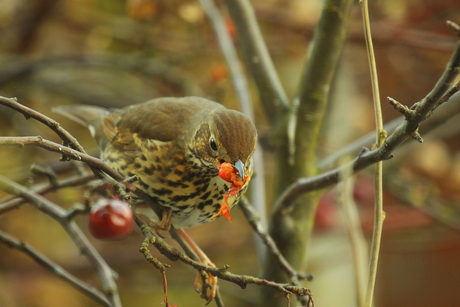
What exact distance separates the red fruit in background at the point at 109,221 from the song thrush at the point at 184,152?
0.39 feet

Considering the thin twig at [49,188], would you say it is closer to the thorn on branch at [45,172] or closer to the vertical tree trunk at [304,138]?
the thorn on branch at [45,172]

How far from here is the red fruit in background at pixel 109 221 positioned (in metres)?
1.94

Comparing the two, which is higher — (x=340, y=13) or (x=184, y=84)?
(x=184, y=84)

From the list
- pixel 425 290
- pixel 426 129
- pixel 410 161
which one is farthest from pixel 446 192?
pixel 426 129

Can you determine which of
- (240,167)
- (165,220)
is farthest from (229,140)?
(165,220)

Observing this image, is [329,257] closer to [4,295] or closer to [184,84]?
[184,84]

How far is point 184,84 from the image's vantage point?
11.3 feet

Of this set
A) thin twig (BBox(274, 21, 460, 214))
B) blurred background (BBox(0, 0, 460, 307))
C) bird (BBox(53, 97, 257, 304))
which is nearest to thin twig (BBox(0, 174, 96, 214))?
bird (BBox(53, 97, 257, 304))

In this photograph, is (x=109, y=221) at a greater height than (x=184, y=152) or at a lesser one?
lesser

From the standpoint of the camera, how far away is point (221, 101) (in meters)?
3.69

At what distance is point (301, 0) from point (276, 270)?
8.63 ft

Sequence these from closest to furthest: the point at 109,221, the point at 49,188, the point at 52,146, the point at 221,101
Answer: the point at 52,146, the point at 49,188, the point at 109,221, the point at 221,101

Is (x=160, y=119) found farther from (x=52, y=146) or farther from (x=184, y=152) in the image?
(x=52, y=146)

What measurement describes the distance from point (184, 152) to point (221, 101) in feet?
6.03
